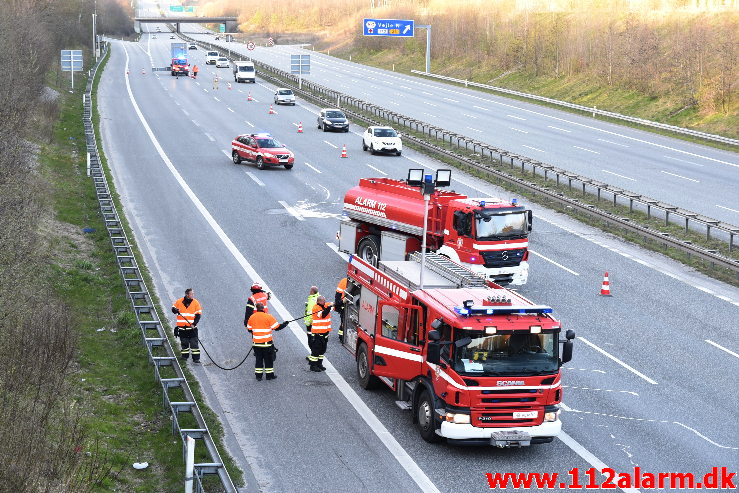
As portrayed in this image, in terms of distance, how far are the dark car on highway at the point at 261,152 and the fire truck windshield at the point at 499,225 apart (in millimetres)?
19944

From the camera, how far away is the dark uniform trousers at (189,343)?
1969cm

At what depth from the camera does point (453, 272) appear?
1841cm

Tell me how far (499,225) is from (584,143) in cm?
2993

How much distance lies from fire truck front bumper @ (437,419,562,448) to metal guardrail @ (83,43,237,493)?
11.2ft

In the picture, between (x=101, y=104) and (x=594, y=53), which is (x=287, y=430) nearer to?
(x=101, y=104)

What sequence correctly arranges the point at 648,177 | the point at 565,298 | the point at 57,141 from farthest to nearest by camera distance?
the point at 57,141
the point at 648,177
the point at 565,298

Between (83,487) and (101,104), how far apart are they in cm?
5610

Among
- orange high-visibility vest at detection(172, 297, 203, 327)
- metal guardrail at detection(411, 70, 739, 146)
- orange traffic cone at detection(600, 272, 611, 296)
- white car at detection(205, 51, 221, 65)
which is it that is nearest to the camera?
orange high-visibility vest at detection(172, 297, 203, 327)

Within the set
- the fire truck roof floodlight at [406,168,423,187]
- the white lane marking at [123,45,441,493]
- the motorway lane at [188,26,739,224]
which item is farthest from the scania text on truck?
the fire truck roof floodlight at [406,168,423,187]

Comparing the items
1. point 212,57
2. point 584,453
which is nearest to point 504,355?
point 584,453

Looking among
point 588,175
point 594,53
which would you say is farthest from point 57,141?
point 594,53

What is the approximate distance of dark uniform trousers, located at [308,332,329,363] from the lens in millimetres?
19219

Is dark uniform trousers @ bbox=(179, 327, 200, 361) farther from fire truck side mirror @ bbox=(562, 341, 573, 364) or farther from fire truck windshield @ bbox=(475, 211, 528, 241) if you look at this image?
fire truck windshield @ bbox=(475, 211, 528, 241)

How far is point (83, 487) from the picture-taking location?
12.6 m
